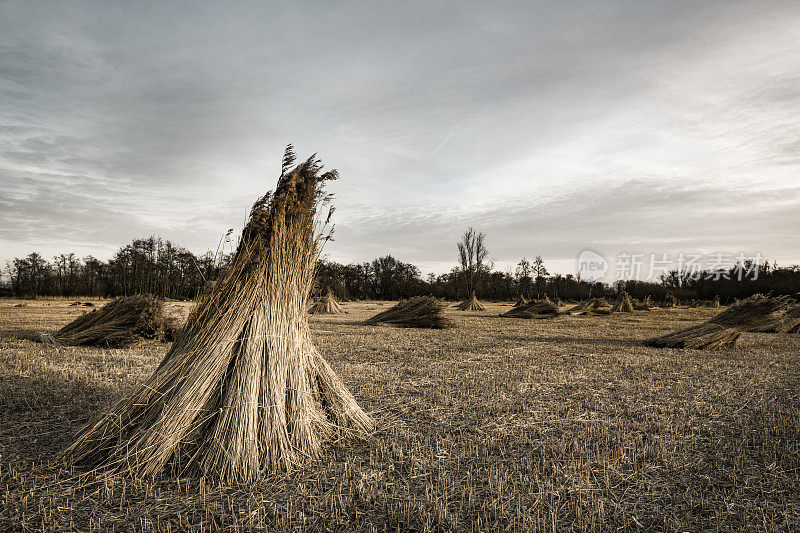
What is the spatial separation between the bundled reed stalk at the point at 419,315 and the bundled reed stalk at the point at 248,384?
10.7 m

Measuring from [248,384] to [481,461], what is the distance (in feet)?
6.32

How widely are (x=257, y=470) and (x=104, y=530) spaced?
94 cm

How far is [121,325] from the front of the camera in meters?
9.16

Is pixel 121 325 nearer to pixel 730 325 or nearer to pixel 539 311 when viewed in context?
pixel 730 325

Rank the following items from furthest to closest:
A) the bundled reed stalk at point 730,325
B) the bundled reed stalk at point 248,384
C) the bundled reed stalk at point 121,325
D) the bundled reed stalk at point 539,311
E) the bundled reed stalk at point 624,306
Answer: the bundled reed stalk at point 624,306, the bundled reed stalk at point 539,311, the bundled reed stalk at point 730,325, the bundled reed stalk at point 121,325, the bundled reed stalk at point 248,384

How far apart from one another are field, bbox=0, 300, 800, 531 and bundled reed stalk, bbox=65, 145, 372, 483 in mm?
202

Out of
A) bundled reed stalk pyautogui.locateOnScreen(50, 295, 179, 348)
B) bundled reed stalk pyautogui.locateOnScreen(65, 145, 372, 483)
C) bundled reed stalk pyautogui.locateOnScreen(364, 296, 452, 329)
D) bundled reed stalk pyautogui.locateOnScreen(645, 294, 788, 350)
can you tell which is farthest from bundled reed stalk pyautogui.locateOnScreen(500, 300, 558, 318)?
bundled reed stalk pyautogui.locateOnScreen(65, 145, 372, 483)

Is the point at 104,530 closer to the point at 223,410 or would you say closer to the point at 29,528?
the point at 29,528

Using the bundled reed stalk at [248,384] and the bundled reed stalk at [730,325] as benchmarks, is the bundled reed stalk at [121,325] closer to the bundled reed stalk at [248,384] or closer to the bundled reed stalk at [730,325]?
the bundled reed stalk at [248,384]

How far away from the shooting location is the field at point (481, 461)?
2676 millimetres

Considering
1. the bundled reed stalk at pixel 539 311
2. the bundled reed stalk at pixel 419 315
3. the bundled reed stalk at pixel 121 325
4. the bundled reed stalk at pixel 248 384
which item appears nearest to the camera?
the bundled reed stalk at pixel 248 384

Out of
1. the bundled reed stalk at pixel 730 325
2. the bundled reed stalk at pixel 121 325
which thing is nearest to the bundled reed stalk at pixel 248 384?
the bundled reed stalk at pixel 121 325

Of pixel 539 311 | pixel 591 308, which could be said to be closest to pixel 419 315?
pixel 539 311

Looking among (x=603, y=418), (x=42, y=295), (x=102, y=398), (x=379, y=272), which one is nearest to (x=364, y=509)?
(x=603, y=418)
